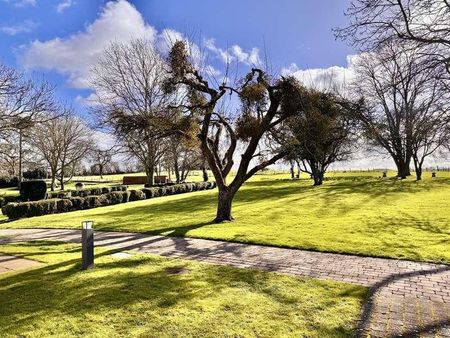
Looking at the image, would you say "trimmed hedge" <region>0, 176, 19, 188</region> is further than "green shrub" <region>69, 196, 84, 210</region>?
Yes

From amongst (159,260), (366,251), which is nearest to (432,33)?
(366,251)

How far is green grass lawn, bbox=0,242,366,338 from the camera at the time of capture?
3.99 meters

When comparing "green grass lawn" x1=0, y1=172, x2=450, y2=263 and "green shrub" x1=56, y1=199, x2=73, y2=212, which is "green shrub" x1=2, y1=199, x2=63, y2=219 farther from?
"green grass lawn" x1=0, y1=172, x2=450, y2=263

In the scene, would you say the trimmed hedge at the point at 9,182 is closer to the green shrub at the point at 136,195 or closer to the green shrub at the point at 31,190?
the green shrub at the point at 31,190

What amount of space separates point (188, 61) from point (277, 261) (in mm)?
7362

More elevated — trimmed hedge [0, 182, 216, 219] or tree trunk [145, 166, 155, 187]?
tree trunk [145, 166, 155, 187]

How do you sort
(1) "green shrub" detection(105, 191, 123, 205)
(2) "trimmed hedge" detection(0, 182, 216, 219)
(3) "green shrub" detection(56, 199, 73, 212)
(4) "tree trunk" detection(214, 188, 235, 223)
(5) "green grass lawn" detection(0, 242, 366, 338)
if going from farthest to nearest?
(1) "green shrub" detection(105, 191, 123, 205) → (3) "green shrub" detection(56, 199, 73, 212) → (2) "trimmed hedge" detection(0, 182, 216, 219) → (4) "tree trunk" detection(214, 188, 235, 223) → (5) "green grass lawn" detection(0, 242, 366, 338)

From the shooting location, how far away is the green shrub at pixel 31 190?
20641 mm

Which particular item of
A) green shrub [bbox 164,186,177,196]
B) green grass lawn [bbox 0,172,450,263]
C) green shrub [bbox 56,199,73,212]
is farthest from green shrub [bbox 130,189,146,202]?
green grass lawn [bbox 0,172,450,263]

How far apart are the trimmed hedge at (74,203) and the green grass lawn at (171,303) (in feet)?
35.7

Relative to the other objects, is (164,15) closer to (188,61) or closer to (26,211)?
(188,61)

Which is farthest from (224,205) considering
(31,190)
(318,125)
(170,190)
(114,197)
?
(170,190)

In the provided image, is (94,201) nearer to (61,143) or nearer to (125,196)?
(125,196)

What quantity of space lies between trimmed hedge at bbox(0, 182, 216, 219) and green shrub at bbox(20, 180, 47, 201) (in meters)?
2.50
